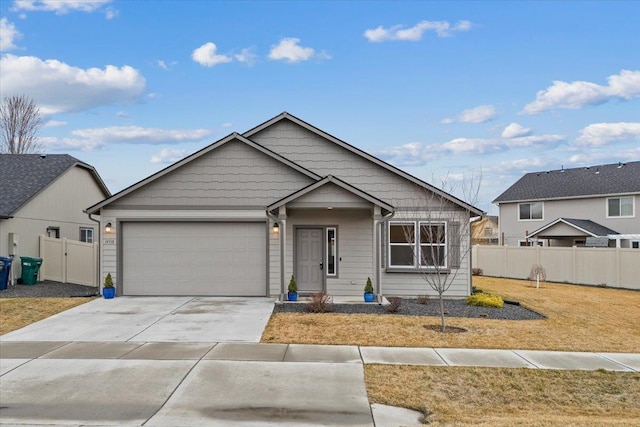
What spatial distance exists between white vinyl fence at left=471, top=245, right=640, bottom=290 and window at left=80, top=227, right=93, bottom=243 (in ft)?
67.1

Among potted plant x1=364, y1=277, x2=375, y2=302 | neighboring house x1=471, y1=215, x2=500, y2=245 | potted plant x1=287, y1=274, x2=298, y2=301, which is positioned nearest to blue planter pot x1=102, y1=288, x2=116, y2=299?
potted plant x1=287, y1=274, x2=298, y2=301

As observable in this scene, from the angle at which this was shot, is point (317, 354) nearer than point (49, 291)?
Yes

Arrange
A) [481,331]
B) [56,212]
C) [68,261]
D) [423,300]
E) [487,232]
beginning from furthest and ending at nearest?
[487,232] < [56,212] < [68,261] < [423,300] < [481,331]

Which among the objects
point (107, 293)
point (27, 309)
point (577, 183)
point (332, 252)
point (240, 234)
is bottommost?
point (27, 309)

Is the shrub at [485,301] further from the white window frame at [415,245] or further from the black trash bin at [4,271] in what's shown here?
the black trash bin at [4,271]

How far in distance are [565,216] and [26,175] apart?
31300mm

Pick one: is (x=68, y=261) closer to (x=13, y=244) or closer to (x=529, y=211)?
(x=13, y=244)

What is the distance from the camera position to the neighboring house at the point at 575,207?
2972cm

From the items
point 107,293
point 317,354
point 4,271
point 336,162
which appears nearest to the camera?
point 317,354

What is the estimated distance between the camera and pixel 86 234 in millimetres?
23984

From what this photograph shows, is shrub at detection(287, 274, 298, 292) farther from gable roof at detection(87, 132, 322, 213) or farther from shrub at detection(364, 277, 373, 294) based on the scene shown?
gable roof at detection(87, 132, 322, 213)

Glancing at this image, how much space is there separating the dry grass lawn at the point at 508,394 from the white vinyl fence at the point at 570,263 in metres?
15.3

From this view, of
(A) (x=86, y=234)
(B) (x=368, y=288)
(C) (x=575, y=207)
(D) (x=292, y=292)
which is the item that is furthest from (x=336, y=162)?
(C) (x=575, y=207)

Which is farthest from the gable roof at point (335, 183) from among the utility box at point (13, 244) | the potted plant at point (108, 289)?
the utility box at point (13, 244)
